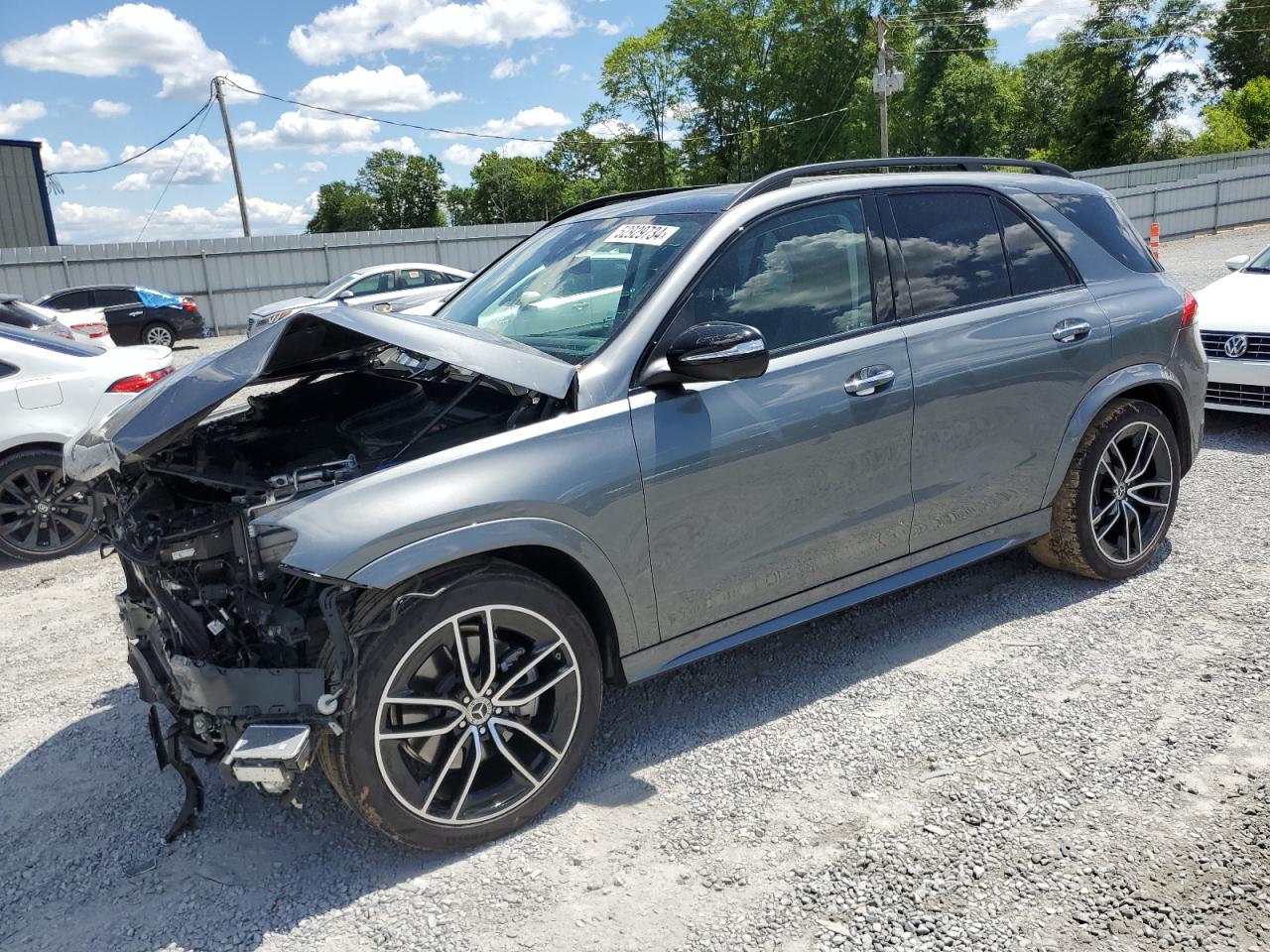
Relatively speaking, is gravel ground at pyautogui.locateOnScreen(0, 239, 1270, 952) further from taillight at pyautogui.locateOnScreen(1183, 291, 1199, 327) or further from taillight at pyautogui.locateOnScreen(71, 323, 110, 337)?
taillight at pyautogui.locateOnScreen(71, 323, 110, 337)

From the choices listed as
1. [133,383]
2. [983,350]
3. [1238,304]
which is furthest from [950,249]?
[133,383]

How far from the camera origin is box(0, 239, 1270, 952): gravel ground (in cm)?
256

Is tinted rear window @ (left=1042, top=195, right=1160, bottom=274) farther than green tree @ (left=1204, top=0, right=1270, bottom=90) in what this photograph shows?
No

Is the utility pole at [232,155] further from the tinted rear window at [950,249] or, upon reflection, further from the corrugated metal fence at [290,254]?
the tinted rear window at [950,249]

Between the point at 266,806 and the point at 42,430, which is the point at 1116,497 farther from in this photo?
the point at 42,430

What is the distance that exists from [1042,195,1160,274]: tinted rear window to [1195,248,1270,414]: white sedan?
2.75 m

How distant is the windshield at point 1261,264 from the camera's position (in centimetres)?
830

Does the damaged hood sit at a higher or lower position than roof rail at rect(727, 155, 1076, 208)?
lower

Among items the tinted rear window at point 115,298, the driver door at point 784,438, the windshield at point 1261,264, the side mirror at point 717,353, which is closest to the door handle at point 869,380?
the driver door at point 784,438

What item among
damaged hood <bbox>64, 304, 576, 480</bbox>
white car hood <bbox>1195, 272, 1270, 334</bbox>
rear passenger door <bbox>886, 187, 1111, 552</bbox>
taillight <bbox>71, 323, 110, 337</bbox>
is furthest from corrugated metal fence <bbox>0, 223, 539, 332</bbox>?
damaged hood <bbox>64, 304, 576, 480</bbox>

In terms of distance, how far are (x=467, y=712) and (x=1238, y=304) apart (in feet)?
23.9

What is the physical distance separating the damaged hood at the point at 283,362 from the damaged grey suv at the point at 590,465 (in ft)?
0.05

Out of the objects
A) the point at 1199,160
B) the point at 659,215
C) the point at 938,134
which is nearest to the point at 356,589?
the point at 659,215

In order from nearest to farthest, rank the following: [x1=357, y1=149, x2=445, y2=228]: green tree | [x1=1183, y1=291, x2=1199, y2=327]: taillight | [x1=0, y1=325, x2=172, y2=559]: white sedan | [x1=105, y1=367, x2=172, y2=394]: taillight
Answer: [x1=1183, y1=291, x2=1199, y2=327]: taillight
[x1=0, y1=325, x2=172, y2=559]: white sedan
[x1=105, y1=367, x2=172, y2=394]: taillight
[x1=357, y1=149, x2=445, y2=228]: green tree
